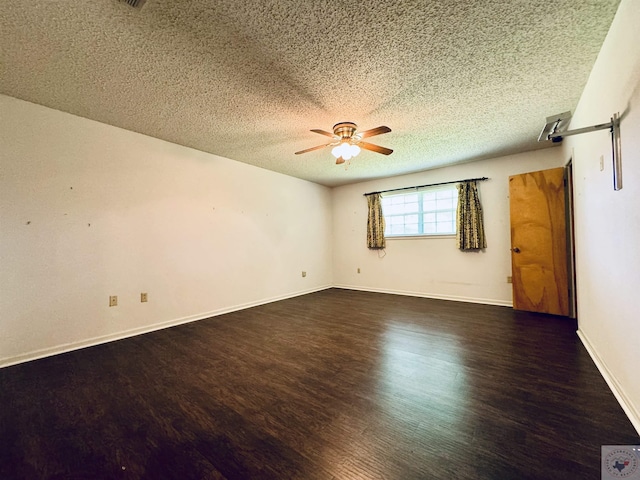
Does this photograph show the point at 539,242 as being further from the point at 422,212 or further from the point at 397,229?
the point at 397,229

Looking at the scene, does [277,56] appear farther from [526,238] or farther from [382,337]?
[526,238]

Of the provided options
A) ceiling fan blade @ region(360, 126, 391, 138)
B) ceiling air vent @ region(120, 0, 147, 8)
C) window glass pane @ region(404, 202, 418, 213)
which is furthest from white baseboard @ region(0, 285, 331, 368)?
window glass pane @ region(404, 202, 418, 213)

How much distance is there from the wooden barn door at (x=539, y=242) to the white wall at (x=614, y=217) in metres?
1.02

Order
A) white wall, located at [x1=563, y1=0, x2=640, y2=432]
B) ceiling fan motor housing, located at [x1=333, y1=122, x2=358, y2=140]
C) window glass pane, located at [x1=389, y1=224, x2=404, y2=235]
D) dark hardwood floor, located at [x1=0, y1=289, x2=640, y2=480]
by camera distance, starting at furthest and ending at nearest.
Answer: window glass pane, located at [x1=389, y1=224, x2=404, y2=235] → ceiling fan motor housing, located at [x1=333, y1=122, x2=358, y2=140] → white wall, located at [x1=563, y1=0, x2=640, y2=432] → dark hardwood floor, located at [x1=0, y1=289, x2=640, y2=480]

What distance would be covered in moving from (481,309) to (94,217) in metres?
5.20

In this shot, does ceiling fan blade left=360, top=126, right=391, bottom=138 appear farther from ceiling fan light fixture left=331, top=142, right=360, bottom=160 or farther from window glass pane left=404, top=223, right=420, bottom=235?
window glass pane left=404, top=223, right=420, bottom=235

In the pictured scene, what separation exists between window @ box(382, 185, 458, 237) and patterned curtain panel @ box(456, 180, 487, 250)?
18 centimetres

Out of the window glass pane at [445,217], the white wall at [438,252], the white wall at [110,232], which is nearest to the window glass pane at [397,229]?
the white wall at [438,252]

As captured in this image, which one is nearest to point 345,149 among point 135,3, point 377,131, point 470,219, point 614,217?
point 377,131

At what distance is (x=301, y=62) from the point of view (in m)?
1.88

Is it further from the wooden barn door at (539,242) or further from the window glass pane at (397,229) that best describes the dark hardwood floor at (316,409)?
the window glass pane at (397,229)

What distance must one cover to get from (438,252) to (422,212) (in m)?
0.84

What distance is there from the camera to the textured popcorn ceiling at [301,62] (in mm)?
1492

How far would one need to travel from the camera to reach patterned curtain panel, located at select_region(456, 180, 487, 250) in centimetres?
425
